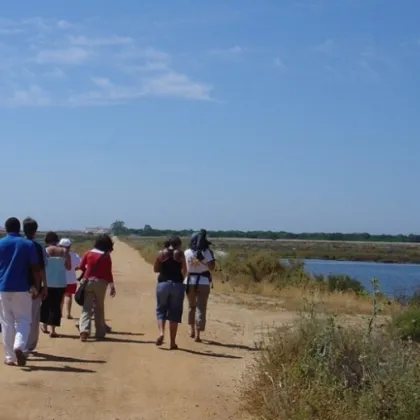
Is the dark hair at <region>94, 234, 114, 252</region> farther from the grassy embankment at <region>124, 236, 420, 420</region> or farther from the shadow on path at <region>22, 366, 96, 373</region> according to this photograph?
the grassy embankment at <region>124, 236, 420, 420</region>

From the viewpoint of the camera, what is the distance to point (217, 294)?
88.7 feet

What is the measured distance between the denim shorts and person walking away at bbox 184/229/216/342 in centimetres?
84

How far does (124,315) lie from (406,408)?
11441 mm

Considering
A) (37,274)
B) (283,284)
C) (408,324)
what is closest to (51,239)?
(37,274)

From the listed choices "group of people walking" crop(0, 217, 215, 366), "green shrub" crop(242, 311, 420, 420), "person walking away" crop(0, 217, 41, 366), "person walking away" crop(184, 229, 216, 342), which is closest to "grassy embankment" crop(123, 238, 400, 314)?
"person walking away" crop(184, 229, 216, 342)

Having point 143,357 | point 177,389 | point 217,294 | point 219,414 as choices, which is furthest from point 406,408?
point 217,294

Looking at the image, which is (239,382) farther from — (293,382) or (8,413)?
(8,413)

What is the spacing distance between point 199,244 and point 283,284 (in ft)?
53.2

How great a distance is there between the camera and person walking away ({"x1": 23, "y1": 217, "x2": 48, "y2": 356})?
11.8 m

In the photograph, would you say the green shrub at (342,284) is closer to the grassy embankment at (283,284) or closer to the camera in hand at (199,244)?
the grassy embankment at (283,284)

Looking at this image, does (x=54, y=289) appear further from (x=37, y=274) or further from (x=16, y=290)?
(x=16, y=290)

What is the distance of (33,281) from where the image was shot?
11.7m

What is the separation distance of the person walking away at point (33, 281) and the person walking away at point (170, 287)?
81.6 inches

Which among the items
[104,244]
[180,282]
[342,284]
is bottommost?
[342,284]
